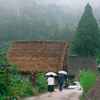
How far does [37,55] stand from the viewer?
29047 mm

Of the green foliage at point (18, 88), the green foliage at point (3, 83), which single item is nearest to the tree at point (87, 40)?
the green foliage at point (18, 88)

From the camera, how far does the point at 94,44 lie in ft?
161

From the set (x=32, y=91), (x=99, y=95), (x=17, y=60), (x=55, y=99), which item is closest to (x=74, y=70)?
(x=17, y=60)

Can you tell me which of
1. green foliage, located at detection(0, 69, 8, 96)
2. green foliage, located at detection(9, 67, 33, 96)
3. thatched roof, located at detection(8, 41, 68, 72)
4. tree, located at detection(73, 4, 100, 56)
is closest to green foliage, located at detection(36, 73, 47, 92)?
green foliage, located at detection(9, 67, 33, 96)

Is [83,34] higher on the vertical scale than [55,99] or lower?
Answer: higher

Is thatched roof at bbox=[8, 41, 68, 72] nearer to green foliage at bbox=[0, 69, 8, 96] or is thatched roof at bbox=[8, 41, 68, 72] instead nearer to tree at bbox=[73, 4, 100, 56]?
green foliage at bbox=[0, 69, 8, 96]

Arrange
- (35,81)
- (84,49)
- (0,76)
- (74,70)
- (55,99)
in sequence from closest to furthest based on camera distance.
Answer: (0,76), (55,99), (35,81), (74,70), (84,49)

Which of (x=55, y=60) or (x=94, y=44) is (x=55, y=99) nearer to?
(x=55, y=60)

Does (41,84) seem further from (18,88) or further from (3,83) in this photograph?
(3,83)

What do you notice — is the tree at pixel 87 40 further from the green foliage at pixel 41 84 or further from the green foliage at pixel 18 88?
the green foliage at pixel 18 88

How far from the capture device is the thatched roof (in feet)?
91.6

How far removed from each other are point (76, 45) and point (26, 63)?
21.3 meters

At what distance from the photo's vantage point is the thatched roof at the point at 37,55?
27.9 m

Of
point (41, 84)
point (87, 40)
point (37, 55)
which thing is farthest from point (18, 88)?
point (87, 40)
